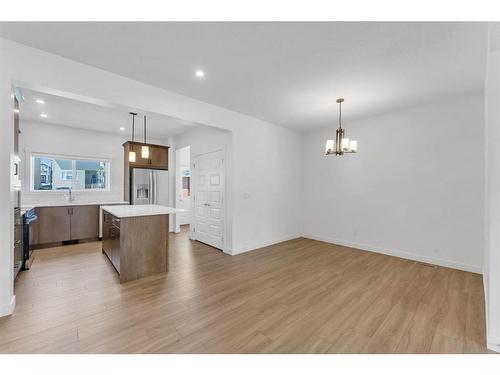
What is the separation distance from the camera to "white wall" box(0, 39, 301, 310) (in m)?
2.16

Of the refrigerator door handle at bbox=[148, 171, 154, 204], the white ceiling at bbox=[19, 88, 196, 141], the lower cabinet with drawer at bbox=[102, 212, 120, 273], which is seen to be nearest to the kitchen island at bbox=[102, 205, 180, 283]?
the lower cabinet with drawer at bbox=[102, 212, 120, 273]

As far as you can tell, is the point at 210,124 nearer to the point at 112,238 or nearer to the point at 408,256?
the point at 112,238

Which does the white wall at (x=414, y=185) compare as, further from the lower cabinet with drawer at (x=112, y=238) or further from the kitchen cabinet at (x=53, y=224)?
the kitchen cabinet at (x=53, y=224)

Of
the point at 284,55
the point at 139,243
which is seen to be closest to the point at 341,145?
the point at 284,55

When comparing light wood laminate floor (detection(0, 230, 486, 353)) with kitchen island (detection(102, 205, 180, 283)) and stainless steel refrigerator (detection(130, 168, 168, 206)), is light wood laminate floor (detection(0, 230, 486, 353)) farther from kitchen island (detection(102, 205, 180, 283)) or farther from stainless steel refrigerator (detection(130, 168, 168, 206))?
stainless steel refrigerator (detection(130, 168, 168, 206))

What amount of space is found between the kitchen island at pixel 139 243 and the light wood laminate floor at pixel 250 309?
7.5 inches

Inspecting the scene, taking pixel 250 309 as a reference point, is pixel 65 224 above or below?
above

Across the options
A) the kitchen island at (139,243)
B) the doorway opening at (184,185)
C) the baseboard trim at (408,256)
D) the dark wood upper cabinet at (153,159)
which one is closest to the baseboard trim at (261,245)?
the baseboard trim at (408,256)

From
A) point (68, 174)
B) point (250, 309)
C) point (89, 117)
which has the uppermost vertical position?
point (89, 117)

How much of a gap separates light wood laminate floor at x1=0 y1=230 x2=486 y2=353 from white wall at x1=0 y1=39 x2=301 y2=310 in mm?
736

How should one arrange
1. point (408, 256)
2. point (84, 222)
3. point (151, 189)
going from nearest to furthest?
point (408, 256) → point (84, 222) → point (151, 189)

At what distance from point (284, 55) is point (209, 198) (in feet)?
11.0

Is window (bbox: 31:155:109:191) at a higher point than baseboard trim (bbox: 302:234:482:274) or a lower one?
higher

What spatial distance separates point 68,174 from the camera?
5395 millimetres
